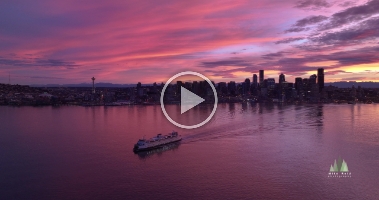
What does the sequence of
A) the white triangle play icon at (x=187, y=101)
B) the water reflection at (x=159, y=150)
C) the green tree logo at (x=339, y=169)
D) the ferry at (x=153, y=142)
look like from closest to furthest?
the green tree logo at (x=339, y=169)
the water reflection at (x=159, y=150)
the ferry at (x=153, y=142)
the white triangle play icon at (x=187, y=101)

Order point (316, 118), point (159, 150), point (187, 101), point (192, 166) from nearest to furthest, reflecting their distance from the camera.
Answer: point (192, 166), point (159, 150), point (316, 118), point (187, 101)

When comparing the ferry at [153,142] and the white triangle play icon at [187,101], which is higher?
the white triangle play icon at [187,101]

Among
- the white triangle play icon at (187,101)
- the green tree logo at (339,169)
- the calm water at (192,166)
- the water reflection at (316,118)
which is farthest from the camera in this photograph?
the white triangle play icon at (187,101)

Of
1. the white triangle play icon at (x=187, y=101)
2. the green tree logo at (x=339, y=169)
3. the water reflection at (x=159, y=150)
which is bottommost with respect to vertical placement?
the green tree logo at (x=339, y=169)

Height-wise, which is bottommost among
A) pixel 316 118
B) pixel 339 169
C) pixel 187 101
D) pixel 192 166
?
pixel 339 169

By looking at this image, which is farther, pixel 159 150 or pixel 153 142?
pixel 153 142

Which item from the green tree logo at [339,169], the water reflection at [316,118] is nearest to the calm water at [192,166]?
the green tree logo at [339,169]

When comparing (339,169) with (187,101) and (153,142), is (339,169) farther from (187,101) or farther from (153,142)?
(187,101)

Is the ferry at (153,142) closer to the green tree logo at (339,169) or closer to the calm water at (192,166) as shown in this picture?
the calm water at (192,166)

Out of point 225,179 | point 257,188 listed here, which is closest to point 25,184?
point 225,179

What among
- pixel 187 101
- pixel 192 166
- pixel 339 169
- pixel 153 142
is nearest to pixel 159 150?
pixel 153 142

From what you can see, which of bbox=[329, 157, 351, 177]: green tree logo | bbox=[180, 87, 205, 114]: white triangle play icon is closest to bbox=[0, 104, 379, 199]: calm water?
bbox=[329, 157, 351, 177]: green tree logo

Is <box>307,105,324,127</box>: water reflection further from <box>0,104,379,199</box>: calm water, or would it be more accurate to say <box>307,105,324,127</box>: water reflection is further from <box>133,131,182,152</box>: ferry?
<box>133,131,182,152</box>: ferry
